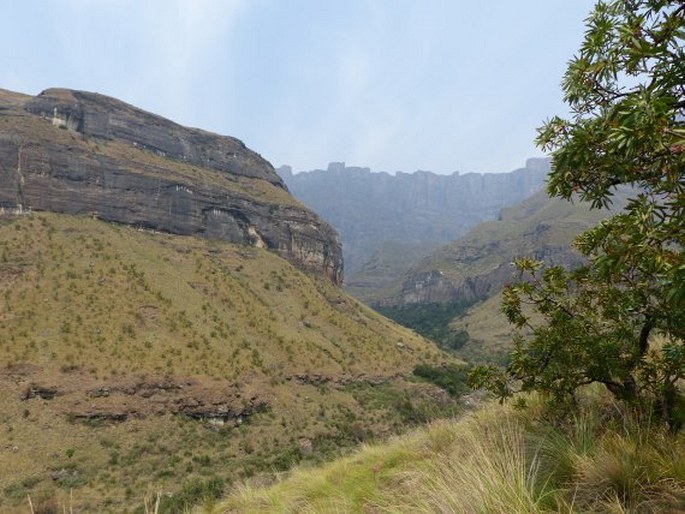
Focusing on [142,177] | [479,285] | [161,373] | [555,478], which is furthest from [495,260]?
[555,478]

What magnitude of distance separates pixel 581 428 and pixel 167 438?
3451 cm

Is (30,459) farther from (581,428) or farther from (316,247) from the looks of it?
(316,247)

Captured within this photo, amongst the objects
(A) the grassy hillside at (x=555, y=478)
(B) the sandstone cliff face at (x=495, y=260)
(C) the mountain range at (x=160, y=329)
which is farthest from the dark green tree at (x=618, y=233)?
(B) the sandstone cliff face at (x=495, y=260)

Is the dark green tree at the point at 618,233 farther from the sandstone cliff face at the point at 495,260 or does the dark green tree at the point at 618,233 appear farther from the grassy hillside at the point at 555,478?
the sandstone cliff face at the point at 495,260

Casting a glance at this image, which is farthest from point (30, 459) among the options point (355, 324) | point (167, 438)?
point (355, 324)

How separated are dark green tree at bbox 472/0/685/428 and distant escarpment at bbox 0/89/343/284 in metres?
66.5

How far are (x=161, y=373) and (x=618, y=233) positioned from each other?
133 feet

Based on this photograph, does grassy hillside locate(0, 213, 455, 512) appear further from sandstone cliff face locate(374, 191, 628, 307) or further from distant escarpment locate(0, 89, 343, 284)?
sandstone cliff face locate(374, 191, 628, 307)

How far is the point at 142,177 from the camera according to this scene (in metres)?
71.2

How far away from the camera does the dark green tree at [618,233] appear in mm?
3037

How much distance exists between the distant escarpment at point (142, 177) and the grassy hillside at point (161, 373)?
5.09 m

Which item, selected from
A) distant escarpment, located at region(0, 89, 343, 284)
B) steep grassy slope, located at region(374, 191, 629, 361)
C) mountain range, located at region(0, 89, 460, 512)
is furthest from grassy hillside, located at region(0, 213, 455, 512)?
steep grassy slope, located at region(374, 191, 629, 361)

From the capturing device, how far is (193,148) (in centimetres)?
8944

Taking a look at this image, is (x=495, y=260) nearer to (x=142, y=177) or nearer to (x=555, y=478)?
(x=142, y=177)
